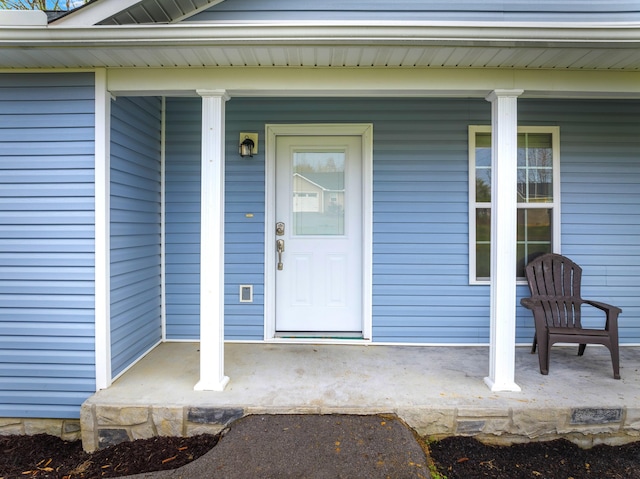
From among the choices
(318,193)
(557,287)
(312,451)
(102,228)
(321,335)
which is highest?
(318,193)

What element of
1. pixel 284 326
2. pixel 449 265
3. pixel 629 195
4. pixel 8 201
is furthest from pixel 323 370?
pixel 629 195

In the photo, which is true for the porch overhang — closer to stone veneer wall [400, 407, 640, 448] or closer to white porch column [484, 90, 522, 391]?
white porch column [484, 90, 522, 391]

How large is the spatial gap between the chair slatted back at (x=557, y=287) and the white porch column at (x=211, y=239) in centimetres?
246

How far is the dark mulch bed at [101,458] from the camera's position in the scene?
218 centimetres

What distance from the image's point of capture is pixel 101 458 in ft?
7.56

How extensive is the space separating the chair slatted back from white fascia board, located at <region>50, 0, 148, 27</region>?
3456 mm

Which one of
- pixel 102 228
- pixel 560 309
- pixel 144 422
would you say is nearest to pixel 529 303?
pixel 560 309

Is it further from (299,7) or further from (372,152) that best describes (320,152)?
(299,7)

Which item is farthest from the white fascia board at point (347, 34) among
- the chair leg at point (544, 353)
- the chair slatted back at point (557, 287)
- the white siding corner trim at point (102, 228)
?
the chair leg at point (544, 353)

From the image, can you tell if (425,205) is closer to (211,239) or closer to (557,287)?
(557,287)

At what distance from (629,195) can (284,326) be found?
3346 mm

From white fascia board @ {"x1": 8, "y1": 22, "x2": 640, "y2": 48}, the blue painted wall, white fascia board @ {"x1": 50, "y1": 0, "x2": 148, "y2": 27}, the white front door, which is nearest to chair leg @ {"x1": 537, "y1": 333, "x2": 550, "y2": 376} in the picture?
the blue painted wall

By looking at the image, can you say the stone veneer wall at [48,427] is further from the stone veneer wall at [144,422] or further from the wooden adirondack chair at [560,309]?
the wooden adirondack chair at [560,309]

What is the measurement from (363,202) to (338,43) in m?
1.55
